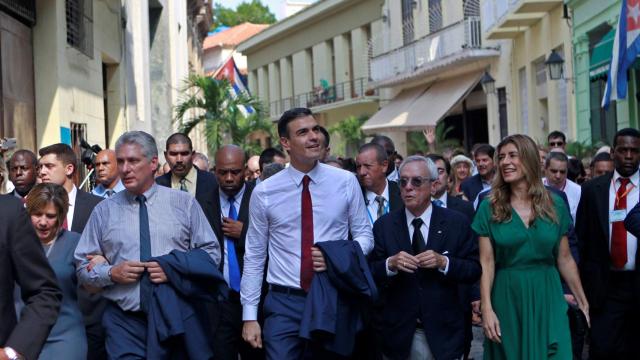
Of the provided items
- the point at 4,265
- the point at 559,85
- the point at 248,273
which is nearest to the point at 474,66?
the point at 559,85

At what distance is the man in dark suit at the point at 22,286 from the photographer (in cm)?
423

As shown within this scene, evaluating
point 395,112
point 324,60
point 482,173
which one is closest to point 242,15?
point 324,60

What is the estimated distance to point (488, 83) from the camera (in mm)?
28406

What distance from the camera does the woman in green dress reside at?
6.25 metres

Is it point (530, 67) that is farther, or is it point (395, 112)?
point (395, 112)

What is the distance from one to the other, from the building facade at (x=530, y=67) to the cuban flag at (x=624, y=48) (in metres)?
7.35

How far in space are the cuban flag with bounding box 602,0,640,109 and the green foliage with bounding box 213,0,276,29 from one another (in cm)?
7619

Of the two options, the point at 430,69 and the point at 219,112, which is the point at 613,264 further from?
the point at 430,69

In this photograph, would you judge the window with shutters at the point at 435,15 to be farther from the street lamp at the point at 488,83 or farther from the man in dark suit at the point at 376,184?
the man in dark suit at the point at 376,184

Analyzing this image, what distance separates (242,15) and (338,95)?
47761 millimetres

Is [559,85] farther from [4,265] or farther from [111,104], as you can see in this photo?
[4,265]

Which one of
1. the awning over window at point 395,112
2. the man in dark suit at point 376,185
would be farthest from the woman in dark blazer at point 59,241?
the awning over window at point 395,112

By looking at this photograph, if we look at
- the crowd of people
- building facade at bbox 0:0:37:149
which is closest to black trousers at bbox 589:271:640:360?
the crowd of people

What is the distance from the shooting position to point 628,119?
18.2m
